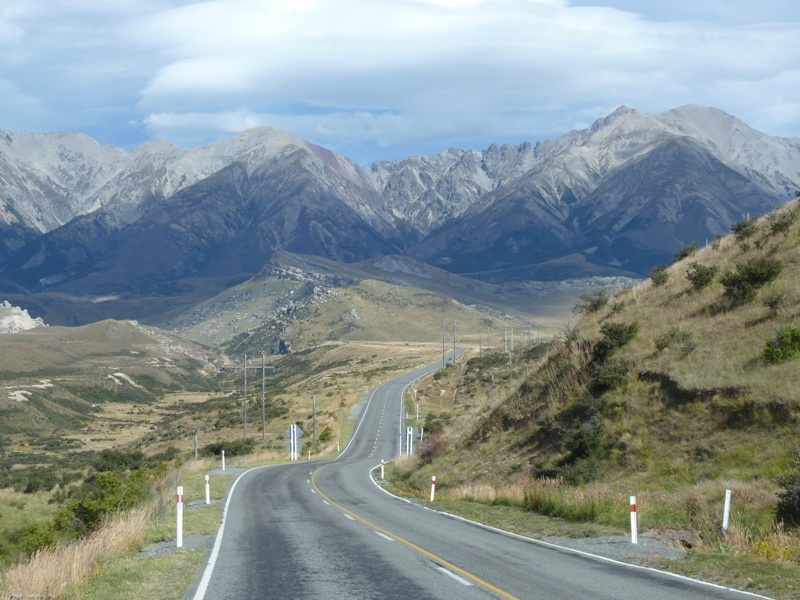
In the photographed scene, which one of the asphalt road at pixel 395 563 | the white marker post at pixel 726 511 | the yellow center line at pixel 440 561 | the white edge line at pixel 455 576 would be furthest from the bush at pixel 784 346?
the white edge line at pixel 455 576

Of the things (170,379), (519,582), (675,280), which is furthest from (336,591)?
(170,379)

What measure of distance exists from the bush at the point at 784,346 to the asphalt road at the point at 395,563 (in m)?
9.03

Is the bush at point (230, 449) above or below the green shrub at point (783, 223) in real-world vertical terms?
below

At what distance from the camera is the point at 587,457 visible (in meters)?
24.6

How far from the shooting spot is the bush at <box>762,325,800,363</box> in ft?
73.6

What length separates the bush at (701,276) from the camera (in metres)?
30.8

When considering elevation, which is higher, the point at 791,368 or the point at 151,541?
the point at 791,368

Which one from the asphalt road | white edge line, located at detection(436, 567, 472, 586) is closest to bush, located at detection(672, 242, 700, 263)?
the asphalt road

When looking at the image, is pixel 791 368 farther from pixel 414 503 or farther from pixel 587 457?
Result: pixel 414 503

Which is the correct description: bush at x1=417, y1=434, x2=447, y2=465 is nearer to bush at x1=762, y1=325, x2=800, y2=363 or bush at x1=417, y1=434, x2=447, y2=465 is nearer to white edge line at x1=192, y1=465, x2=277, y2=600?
white edge line at x1=192, y1=465, x2=277, y2=600

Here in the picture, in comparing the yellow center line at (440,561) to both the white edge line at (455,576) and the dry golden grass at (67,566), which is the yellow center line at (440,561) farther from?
the dry golden grass at (67,566)

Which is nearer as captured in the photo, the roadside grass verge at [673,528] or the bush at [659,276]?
the roadside grass verge at [673,528]

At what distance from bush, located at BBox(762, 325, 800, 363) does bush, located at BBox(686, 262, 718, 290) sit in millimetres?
7805

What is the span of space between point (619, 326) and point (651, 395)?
15.0 ft
